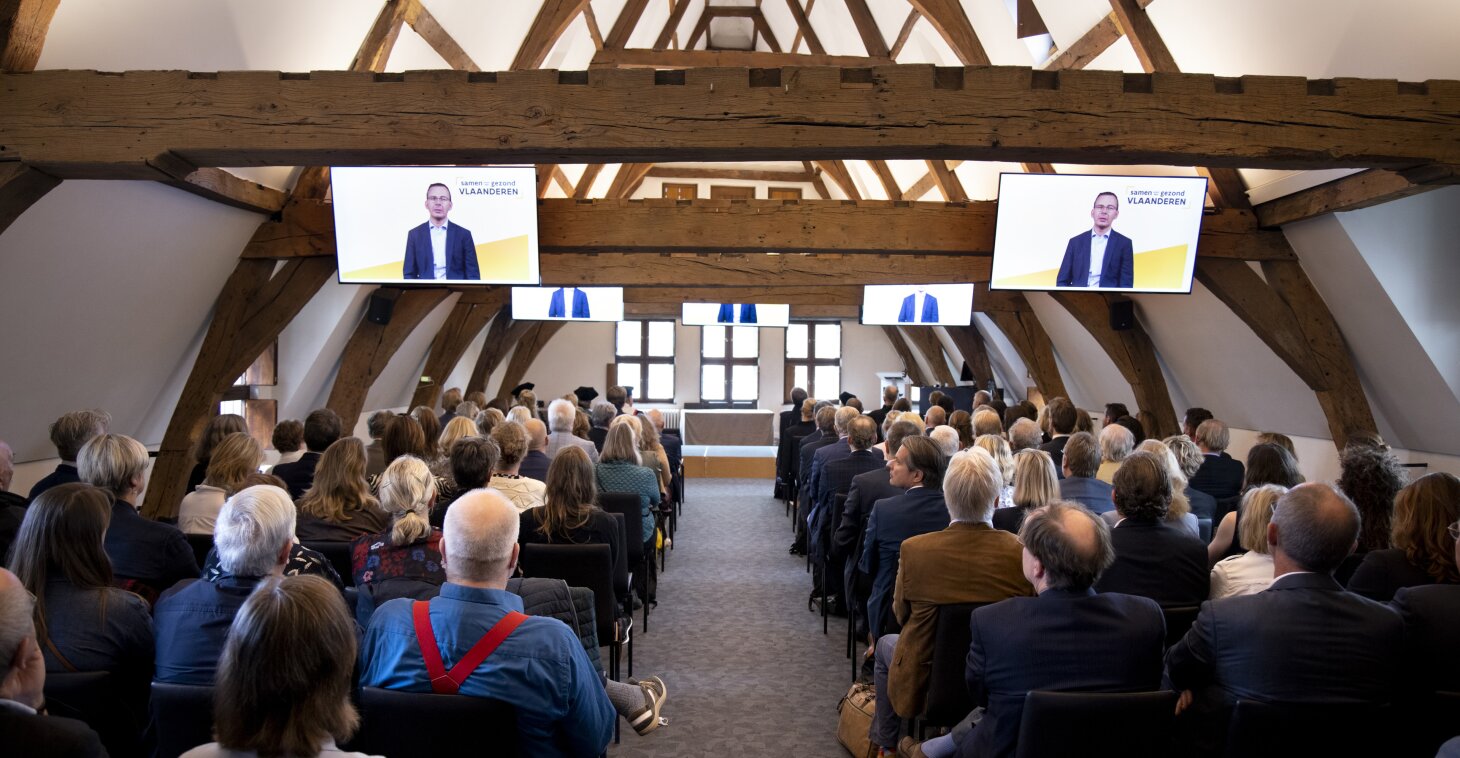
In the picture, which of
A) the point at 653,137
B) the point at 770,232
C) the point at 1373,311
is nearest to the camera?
the point at 653,137

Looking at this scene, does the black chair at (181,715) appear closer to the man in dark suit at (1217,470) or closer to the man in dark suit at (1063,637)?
the man in dark suit at (1063,637)

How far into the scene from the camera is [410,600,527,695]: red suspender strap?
210 centimetres

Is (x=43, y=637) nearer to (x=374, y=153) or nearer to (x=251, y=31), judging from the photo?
(x=374, y=153)

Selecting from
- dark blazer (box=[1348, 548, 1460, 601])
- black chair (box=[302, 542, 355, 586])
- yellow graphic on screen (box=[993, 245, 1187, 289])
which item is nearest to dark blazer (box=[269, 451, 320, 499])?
black chair (box=[302, 542, 355, 586])

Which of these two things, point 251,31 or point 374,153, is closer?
point 374,153

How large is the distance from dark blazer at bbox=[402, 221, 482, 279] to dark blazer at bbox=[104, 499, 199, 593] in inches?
146

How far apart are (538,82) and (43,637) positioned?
287 centimetres

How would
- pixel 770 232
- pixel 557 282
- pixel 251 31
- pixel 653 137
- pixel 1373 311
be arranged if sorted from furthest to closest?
pixel 557 282 < pixel 770 232 < pixel 1373 311 < pixel 251 31 < pixel 653 137

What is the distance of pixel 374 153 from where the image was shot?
14.6 ft

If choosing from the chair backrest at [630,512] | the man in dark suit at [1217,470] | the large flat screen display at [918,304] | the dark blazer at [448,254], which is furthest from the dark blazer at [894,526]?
the large flat screen display at [918,304]

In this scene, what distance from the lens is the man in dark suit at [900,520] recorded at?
414 centimetres

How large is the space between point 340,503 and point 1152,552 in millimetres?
2942

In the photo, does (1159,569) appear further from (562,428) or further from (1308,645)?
(562,428)

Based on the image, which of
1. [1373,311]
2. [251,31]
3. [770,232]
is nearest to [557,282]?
[770,232]
